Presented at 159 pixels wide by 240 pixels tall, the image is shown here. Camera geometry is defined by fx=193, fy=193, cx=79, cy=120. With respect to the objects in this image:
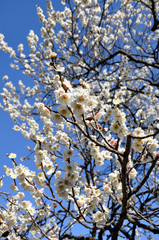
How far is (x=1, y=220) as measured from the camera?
3.30 m

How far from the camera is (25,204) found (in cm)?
269

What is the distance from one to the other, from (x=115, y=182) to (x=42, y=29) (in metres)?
5.08

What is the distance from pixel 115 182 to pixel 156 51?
453 cm

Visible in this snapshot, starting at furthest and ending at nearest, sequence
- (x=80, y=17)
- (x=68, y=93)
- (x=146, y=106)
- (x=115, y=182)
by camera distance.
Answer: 1. (x=146, y=106)
2. (x=80, y=17)
3. (x=115, y=182)
4. (x=68, y=93)

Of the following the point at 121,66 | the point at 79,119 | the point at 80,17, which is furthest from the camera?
the point at 80,17

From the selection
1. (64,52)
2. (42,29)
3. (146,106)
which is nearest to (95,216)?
(42,29)

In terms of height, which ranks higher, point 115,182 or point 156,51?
point 156,51

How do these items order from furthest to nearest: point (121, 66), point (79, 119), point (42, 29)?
1. point (42, 29)
2. point (121, 66)
3. point (79, 119)


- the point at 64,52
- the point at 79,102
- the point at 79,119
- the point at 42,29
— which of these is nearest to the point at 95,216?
the point at 79,119

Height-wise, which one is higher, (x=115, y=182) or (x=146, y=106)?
(x=146, y=106)

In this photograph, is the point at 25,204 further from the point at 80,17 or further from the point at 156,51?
the point at 80,17

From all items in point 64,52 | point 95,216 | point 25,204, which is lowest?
point 25,204

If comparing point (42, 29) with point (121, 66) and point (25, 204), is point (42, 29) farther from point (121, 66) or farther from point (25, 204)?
point (25, 204)

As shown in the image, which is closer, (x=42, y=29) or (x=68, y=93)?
(x=68, y=93)
